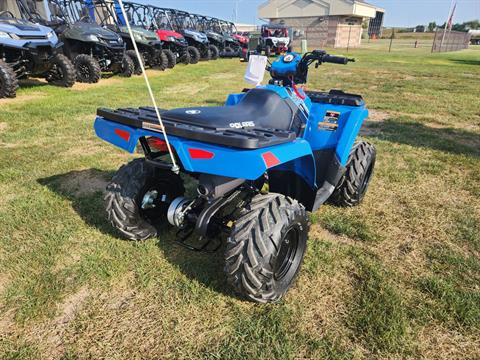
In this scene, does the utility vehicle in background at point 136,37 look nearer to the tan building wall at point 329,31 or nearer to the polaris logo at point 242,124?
the polaris logo at point 242,124

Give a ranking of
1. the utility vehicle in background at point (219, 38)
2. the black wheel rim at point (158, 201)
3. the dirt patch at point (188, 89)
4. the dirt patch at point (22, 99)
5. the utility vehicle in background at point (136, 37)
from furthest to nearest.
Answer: the utility vehicle in background at point (219, 38) < the utility vehicle in background at point (136, 37) < the dirt patch at point (188, 89) < the dirt patch at point (22, 99) < the black wheel rim at point (158, 201)

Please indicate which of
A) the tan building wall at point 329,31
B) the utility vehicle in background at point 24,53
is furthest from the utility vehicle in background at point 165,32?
the tan building wall at point 329,31

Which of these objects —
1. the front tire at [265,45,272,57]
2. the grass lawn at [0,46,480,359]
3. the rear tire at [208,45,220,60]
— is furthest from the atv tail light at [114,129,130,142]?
the rear tire at [208,45,220,60]

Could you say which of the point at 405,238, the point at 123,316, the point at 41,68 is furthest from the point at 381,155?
the point at 41,68

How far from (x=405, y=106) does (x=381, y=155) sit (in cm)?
416

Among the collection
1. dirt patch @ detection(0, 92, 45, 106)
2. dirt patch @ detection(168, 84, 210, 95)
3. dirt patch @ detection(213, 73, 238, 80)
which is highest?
dirt patch @ detection(0, 92, 45, 106)

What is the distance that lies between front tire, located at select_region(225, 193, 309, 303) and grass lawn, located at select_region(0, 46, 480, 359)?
0.22 meters

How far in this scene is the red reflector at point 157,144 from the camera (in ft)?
7.52

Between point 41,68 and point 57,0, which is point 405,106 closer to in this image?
point 41,68

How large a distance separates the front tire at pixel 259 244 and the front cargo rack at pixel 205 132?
1.31ft

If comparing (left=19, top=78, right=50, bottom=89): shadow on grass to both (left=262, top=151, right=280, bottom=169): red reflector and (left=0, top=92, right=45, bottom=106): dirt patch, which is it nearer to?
(left=0, top=92, right=45, bottom=106): dirt patch

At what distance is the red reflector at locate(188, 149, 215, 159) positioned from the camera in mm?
1926

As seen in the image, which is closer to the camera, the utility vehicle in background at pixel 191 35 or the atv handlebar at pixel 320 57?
the atv handlebar at pixel 320 57

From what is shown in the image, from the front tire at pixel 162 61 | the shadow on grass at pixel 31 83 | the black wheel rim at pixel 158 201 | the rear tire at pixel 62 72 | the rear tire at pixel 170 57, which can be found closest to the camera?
the black wheel rim at pixel 158 201
